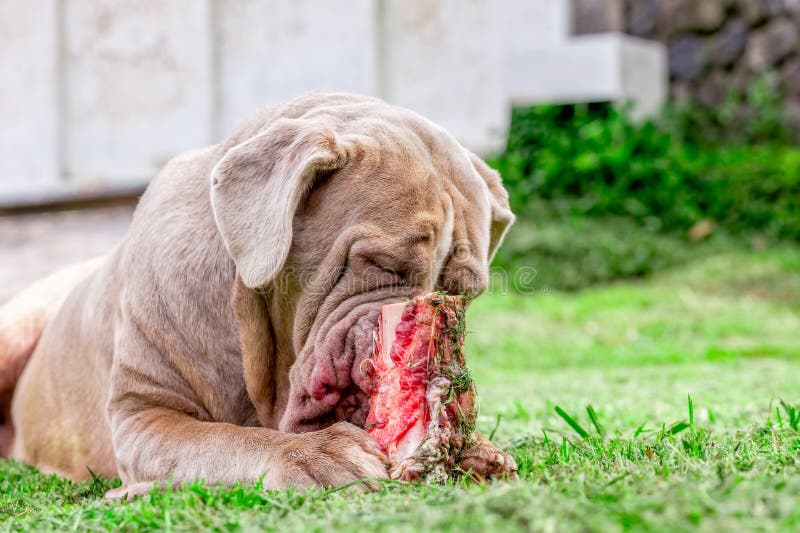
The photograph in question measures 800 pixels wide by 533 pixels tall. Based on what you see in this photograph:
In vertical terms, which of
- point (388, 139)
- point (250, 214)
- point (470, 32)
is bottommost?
point (250, 214)

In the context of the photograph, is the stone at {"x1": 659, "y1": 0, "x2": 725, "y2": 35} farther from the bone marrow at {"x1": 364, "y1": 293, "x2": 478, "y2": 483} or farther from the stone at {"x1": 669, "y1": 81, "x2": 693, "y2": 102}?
the bone marrow at {"x1": 364, "y1": 293, "x2": 478, "y2": 483}

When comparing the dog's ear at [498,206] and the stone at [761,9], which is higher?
the stone at [761,9]

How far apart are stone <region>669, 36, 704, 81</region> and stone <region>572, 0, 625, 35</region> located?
3.30 feet

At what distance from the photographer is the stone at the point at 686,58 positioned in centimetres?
1252

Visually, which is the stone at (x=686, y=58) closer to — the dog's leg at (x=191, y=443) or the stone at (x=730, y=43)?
the stone at (x=730, y=43)

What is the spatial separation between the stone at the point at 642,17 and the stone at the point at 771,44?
1279 millimetres

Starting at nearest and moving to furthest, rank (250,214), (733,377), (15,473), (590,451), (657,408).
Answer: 1. (590,451)
2. (250,214)
3. (15,473)
4. (657,408)
5. (733,377)

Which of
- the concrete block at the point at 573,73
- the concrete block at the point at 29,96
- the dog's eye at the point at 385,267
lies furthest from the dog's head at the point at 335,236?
the concrete block at the point at 29,96

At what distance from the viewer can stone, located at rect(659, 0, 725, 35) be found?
12.4 m

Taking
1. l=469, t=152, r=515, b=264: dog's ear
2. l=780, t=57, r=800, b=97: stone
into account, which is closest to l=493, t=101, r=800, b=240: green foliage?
l=780, t=57, r=800, b=97: stone

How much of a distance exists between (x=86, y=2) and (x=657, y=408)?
945 centimetres

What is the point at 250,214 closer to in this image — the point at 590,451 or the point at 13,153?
the point at 590,451

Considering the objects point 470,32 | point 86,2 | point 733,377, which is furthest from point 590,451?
point 86,2

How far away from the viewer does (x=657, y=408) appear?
4086mm
